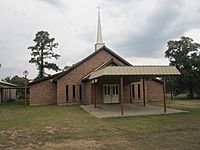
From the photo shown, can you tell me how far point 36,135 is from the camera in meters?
10.5

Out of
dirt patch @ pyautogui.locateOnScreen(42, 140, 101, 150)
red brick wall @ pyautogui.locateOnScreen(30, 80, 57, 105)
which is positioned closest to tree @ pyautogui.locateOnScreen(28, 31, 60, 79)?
red brick wall @ pyautogui.locateOnScreen(30, 80, 57, 105)

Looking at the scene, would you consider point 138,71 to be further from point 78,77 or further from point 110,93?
point 78,77

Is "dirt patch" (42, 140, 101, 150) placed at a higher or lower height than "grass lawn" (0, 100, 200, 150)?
lower

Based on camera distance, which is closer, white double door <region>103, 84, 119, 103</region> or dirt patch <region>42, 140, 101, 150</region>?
dirt patch <region>42, 140, 101, 150</region>

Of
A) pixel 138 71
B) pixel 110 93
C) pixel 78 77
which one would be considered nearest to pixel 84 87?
pixel 78 77

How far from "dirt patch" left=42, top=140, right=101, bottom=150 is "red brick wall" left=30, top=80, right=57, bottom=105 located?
2248 centimetres

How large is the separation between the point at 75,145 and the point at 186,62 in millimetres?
36474

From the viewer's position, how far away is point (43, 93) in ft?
103

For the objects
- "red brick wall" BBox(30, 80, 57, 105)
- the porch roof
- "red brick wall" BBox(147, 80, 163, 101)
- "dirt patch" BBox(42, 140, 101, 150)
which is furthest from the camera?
"red brick wall" BBox(147, 80, 163, 101)

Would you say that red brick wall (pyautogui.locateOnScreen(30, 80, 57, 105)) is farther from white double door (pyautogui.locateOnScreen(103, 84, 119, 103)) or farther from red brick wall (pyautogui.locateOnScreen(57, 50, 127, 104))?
white double door (pyautogui.locateOnScreen(103, 84, 119, 103))

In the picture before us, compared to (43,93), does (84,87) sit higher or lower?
higher

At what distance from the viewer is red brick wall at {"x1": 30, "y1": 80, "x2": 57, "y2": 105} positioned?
31.0 metres

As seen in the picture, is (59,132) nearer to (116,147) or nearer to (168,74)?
(116,147)

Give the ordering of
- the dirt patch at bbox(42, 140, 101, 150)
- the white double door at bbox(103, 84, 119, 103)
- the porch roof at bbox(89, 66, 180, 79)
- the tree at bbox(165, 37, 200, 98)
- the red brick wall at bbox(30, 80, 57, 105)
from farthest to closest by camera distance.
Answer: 1. the tree at bbox(165, 37, 200, 98)
2. the red brick wall at bbox(30, 80, 57, 105)
3. the white double door at bbox(103, 84, 119, 103)
4. the porch roof at bbox(89, 66, 180, 79)
5. the dirt patch at bbox(42, 140, 101, 150)
